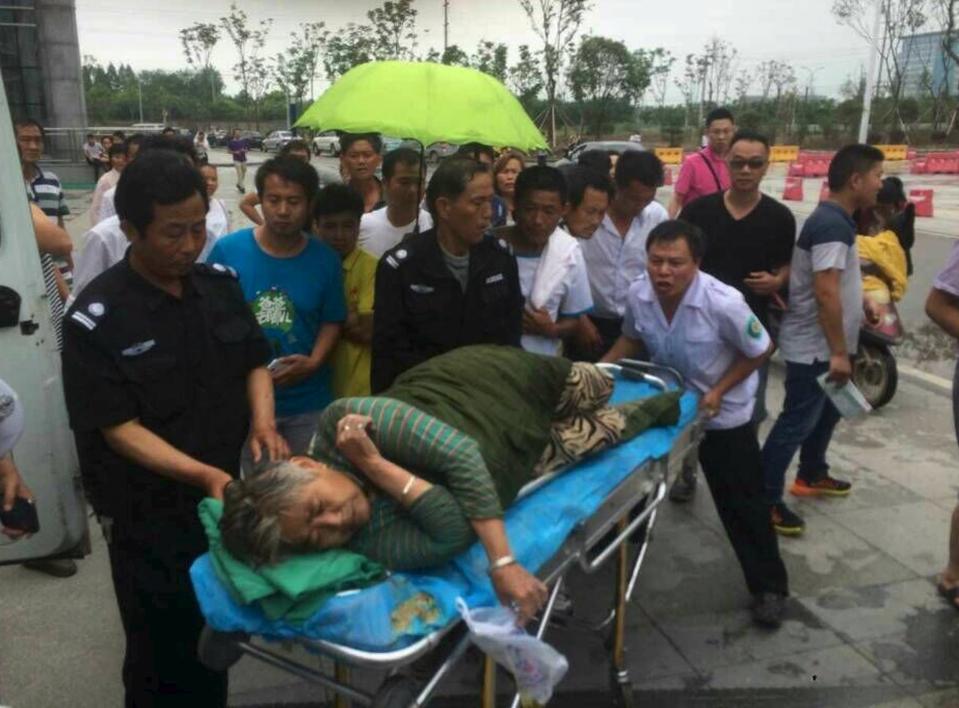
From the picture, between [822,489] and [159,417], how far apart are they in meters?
3.44

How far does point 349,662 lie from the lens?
66.5 inches

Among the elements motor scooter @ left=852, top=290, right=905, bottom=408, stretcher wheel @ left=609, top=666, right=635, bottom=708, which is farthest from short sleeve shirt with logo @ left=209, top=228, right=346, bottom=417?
motor scooter @ left=852, top=290, right=905, bottom=408

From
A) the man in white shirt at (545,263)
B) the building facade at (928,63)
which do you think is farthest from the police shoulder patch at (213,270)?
the building facade at (928,63)

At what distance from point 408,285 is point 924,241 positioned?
1221 cm

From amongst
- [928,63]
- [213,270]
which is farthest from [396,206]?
[928,63]

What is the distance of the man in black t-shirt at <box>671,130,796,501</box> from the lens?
3.81 meters

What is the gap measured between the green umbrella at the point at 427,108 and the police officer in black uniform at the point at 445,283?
67 centimetres

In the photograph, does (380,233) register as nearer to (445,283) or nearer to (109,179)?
(445,283)

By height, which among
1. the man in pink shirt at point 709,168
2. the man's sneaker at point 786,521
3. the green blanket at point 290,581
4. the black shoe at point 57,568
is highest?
the man in pink shirt at point 709,168

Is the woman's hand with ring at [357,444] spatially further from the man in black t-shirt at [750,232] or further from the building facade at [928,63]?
the building facade at [928,63]

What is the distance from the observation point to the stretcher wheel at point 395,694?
172 cm

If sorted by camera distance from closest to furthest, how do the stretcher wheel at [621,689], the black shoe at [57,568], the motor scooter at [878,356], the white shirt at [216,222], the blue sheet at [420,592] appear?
the blue sheet at [420,592], the stretcher wheel at [621,689], the black shoe at [57,568], the white shirt at [216,222], the motor scooter at [878,356]

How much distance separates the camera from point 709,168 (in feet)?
17.4

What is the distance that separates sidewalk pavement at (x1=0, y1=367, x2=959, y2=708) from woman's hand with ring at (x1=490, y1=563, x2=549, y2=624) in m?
1.20
